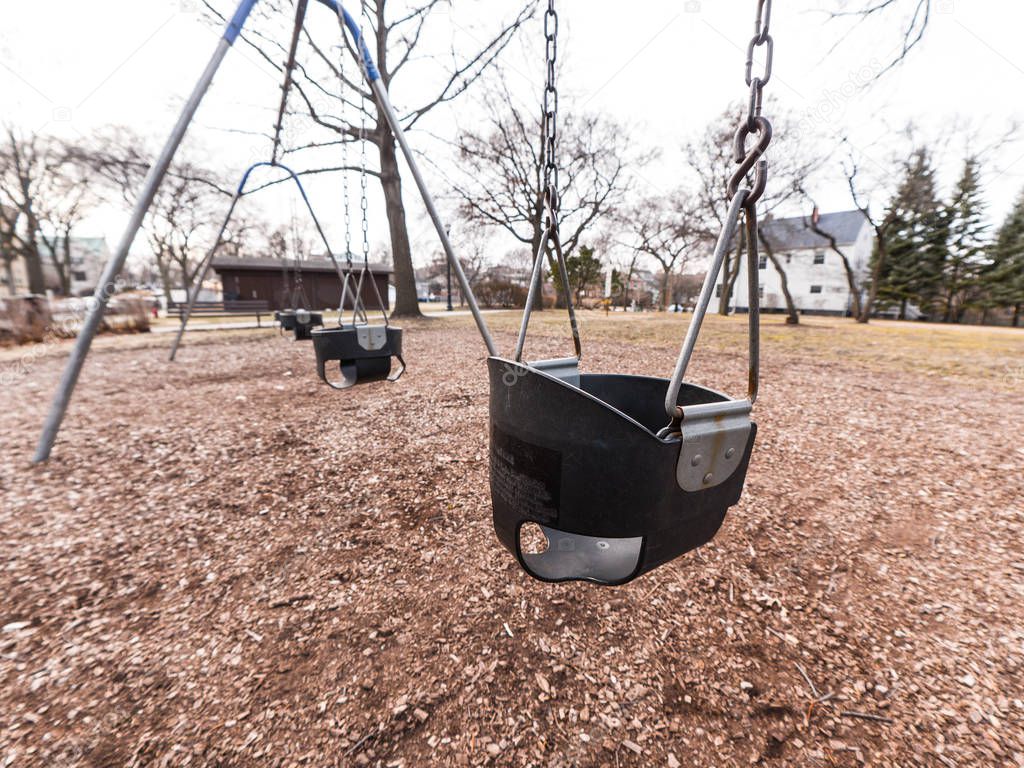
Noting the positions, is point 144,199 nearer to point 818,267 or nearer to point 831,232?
point 818,267

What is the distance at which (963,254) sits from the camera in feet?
78.3

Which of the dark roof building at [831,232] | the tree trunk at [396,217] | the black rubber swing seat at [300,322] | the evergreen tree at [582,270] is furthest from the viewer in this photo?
the dark roof building at [831,232]

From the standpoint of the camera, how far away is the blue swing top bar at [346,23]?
2.24 meters

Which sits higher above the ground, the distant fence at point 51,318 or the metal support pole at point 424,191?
the metal support pole at point 424,191

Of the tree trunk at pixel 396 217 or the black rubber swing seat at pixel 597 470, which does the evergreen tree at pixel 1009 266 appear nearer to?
the tree trunk at pixel 396 217

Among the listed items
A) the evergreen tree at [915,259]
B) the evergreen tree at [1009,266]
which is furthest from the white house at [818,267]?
the evergreen tree at [1009,266]

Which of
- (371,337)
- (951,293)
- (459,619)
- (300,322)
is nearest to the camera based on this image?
(459,619)

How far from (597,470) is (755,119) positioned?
37.9 inches

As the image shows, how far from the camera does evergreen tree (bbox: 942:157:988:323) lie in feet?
76.4

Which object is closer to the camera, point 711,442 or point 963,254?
point 711,442

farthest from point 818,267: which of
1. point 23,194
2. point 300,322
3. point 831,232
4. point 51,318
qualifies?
point 23,194

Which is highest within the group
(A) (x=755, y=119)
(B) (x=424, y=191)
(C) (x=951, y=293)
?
(B) (x=424, y=191)

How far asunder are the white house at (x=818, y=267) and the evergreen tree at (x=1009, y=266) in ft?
21.5

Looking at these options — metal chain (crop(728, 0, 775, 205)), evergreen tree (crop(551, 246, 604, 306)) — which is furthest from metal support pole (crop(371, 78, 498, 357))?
evergreen tree (crop(551, 246, 604, 306))
